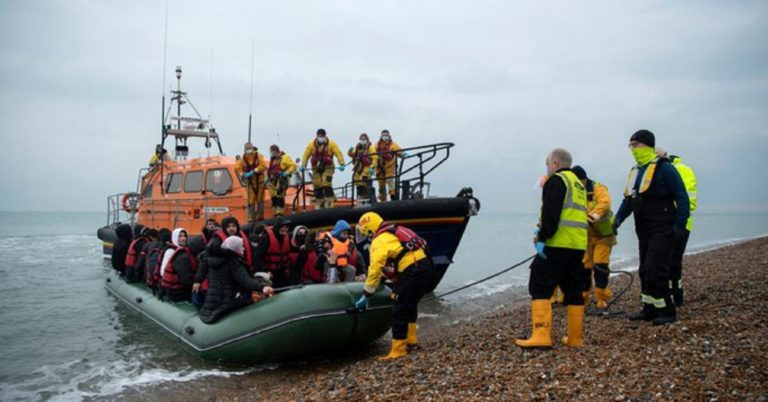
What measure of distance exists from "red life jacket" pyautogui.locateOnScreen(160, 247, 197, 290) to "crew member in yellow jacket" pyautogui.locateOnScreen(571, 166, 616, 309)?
4.71 metres

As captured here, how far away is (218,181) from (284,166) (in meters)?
1.99

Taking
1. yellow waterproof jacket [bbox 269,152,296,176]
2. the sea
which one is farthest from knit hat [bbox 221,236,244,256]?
yellow waterproof jacket [bbox 269,152,296,176]

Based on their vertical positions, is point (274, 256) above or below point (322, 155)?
below

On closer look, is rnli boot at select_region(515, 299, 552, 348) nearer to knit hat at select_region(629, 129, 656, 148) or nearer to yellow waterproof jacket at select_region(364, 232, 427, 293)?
yellow waterproof jacket at select_region(364, 232, 427, 293)

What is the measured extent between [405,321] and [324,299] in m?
0.94

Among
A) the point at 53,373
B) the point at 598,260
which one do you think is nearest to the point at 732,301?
the point at 598,260

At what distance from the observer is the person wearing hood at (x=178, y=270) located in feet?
21.6

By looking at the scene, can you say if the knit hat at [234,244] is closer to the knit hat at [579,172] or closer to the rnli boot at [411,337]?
the rnli boot at [411,337]

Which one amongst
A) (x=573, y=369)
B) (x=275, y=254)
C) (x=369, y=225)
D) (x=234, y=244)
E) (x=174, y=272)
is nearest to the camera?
(x=573, y=369)

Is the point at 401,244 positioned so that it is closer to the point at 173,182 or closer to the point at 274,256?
the point at 274,256

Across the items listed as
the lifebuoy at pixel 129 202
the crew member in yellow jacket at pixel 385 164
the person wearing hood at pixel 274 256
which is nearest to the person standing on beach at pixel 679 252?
the person wearing hood at pixel 274 256

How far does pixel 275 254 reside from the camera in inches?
254

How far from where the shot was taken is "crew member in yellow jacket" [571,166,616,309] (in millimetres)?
5395

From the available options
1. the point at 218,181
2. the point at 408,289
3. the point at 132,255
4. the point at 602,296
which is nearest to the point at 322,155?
the point at 218,181
